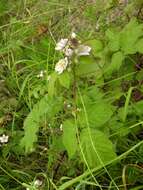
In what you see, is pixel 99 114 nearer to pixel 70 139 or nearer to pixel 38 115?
pixel 70 139

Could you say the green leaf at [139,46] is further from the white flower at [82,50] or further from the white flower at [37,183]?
the white flower at [37,183]

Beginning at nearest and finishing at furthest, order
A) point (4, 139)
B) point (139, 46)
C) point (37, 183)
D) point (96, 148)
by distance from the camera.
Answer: point (96, 148) < point (139, 46) < point (37, 183) < point (4, 139)

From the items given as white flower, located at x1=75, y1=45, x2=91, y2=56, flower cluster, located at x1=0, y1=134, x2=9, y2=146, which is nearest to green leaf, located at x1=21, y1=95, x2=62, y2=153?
white flower, located at x1=75, y1=45, x2=91, y2=56

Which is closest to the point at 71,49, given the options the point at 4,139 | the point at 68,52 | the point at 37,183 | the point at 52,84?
the point at 68,52

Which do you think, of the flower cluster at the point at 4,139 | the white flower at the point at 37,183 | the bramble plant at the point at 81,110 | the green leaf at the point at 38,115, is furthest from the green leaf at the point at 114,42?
the flower cluster at the point at 4,139

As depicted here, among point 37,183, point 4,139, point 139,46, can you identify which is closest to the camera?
point 139,46

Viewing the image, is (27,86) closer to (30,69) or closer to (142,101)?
(30,69)

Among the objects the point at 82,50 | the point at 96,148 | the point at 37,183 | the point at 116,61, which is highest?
the point at 82,50
